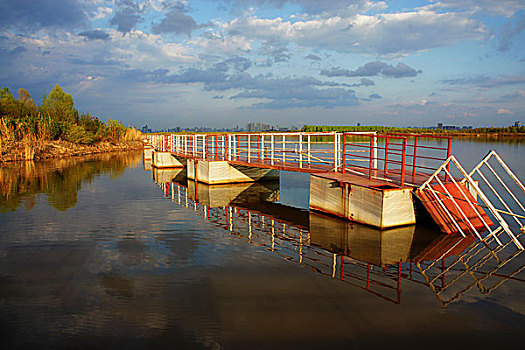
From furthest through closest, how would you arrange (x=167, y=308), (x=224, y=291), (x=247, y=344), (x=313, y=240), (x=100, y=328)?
(x=313, y=240) → (x=224, y=291) → (x=167, y=308) → (x=100, y=328) → (x=247, y=344)

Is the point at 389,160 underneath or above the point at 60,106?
underneath

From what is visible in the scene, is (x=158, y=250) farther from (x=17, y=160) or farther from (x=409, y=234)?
(x=17, y=160)

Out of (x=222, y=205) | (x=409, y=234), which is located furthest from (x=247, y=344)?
(x=222, y=205)

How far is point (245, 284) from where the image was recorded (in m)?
5.76

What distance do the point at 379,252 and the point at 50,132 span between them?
34443 millimetres

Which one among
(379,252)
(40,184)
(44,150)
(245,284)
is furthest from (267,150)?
(44,150)

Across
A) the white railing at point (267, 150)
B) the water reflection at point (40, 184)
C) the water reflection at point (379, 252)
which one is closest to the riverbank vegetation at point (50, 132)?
the water reflection at point (40, 184)

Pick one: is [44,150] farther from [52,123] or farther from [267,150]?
[267,150]

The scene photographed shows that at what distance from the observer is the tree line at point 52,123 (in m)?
30.3

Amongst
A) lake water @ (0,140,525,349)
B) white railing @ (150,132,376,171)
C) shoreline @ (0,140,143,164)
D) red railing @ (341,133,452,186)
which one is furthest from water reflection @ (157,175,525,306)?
shoreline @ (0,140,143,164)

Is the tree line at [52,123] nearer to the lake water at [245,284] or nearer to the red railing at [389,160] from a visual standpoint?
the lake water at [245,284]

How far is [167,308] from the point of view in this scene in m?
5.00

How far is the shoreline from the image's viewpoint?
26791mm

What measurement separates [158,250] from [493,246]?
6913 millimetres
